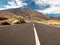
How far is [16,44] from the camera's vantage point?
28.7 ft

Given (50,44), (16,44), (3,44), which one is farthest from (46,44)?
(3,44)

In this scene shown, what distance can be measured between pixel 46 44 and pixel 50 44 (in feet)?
0.72

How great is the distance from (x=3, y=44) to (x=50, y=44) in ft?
6.96

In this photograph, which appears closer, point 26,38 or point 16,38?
point 16,38

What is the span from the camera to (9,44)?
878 centimetres

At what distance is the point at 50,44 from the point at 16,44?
1.57m

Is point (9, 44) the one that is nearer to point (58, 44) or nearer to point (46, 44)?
point (46, 44)

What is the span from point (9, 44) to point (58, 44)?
88.5 inches

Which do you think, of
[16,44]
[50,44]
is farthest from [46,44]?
[16,44]

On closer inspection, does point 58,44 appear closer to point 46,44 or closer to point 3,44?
point 46,44

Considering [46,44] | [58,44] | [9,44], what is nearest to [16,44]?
[9,44]

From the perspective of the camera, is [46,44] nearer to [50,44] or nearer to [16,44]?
[50,44]

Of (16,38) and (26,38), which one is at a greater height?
(16,38)

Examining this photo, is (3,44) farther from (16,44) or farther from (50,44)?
(50,44)
